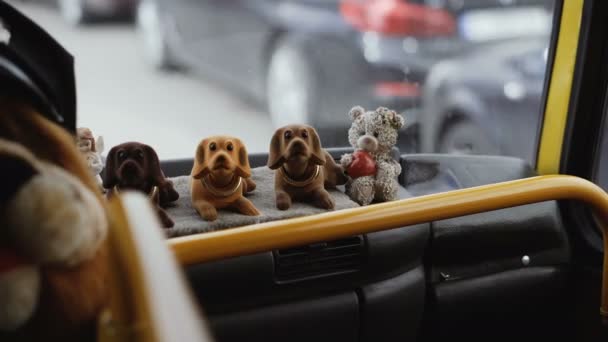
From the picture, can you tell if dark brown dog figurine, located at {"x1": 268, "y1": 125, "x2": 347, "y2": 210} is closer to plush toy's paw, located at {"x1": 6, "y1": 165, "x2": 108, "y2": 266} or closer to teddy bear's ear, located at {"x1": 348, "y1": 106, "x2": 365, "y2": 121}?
teddy bear's ear, located at {"x1": 348, "y1": 106, "x2": 365, "y2": 121}

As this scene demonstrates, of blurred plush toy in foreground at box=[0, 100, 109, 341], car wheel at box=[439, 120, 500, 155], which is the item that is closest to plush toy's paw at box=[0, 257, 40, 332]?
blurred plush toy in foreground at box=[0, 100, 109, 341]

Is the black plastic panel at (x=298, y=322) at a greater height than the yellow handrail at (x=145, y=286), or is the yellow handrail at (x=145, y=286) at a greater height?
the yellow handrail at (x=145, y=286)

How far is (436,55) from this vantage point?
3.06 m

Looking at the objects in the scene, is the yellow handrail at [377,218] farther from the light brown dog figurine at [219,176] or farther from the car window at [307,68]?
the car window at [307,68]

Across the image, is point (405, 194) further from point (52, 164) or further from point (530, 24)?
point (530, 24)

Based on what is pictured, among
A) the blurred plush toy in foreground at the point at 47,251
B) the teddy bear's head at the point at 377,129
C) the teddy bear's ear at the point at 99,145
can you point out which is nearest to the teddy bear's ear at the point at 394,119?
the teddy bear's head at the point at 377,129

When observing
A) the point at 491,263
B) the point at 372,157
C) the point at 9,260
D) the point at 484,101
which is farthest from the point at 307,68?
the point at 9,260

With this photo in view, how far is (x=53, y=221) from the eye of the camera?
944 mm

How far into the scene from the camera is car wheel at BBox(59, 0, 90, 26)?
1.96 meters

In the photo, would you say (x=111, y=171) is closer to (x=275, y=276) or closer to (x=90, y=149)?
(x=90, y=149)

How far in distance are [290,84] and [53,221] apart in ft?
5.95

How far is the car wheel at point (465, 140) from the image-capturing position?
2.83 m

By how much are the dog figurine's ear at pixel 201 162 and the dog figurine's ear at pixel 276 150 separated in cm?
16

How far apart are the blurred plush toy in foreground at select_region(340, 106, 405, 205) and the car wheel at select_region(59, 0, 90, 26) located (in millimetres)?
784
